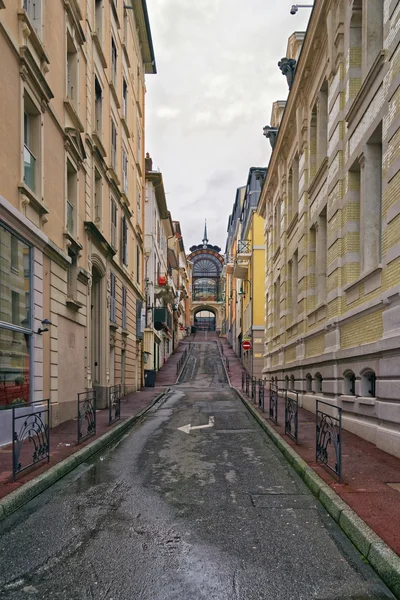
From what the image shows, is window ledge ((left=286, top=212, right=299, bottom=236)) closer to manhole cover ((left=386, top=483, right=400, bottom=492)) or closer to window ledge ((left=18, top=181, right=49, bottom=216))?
window ledge ((left=18, top=181, right=49, bottom=216))

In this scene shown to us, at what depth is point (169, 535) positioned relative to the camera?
4977 mm

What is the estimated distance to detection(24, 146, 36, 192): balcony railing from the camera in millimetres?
10725

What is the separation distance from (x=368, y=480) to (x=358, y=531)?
194cm

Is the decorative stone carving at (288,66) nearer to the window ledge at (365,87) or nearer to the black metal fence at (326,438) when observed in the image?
the window ledge at (365,87)

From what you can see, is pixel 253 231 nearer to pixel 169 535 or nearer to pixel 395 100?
pixel 395 100

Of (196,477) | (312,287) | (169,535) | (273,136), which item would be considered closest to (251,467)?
(196,477)

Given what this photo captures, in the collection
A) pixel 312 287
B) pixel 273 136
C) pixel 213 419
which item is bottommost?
pixel 213 419

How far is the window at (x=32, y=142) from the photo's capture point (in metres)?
10.9

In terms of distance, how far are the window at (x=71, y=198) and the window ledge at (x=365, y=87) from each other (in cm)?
761

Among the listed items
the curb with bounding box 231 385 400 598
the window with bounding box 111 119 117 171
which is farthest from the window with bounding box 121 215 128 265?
the curb with bounding box 231 385 400 598

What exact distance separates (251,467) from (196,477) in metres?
1.10

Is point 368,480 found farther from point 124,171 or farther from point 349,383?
point 124,171

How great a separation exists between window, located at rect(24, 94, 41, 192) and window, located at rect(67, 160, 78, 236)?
272 centimetres

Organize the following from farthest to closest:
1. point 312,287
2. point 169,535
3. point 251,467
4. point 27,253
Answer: point 312,287 < point 27,253 < point 251,467 < point 169,535
